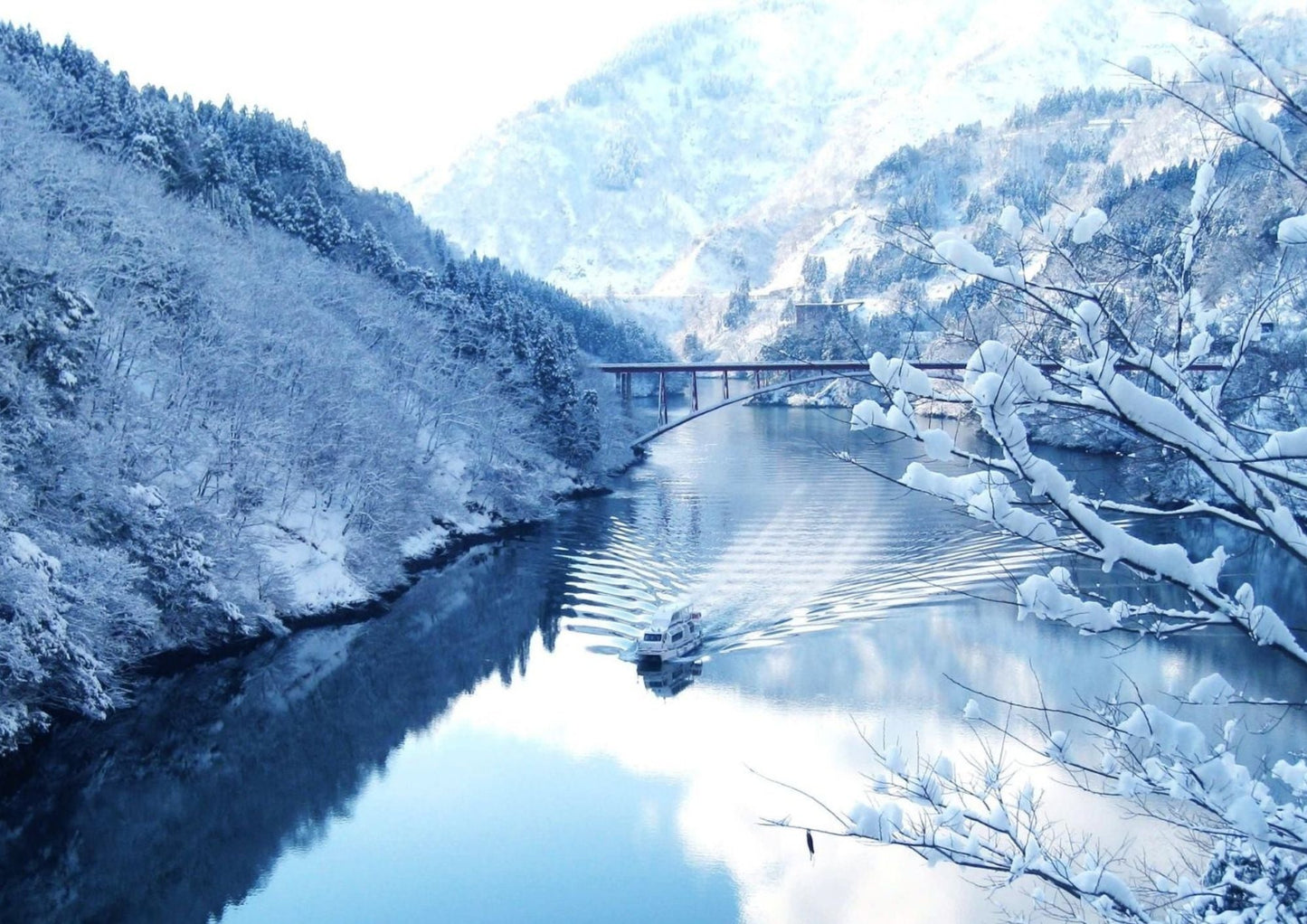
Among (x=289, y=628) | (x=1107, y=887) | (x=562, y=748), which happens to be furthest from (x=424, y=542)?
(x=1107, y=887)

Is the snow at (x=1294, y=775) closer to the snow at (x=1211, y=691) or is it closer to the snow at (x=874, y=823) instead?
the snow at (x=1211, y=691)

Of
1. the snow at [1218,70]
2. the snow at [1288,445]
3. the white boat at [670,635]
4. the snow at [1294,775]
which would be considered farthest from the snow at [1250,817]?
the white boat at [670,635]

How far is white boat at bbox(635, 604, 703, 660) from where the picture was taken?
23.9m

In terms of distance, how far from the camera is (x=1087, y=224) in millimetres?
3102

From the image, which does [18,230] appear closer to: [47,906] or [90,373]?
[90,373]

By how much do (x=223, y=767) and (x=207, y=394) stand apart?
47.8 ft

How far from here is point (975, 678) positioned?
70.4 feet

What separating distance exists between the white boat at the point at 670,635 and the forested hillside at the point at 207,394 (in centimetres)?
926

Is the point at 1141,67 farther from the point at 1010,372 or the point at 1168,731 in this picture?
the point at 1168,731

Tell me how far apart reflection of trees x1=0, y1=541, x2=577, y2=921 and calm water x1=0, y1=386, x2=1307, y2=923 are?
0.18 ft

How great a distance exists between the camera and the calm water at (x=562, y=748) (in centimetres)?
1457

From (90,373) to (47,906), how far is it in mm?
14320

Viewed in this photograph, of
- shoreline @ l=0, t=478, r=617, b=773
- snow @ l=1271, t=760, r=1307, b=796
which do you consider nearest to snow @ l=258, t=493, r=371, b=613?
shoreline @ l=0, t=478, r=617, b=773

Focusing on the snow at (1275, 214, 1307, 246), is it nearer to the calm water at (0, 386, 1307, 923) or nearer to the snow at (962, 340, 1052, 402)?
the snow at (962, 340, 1052, 402)
